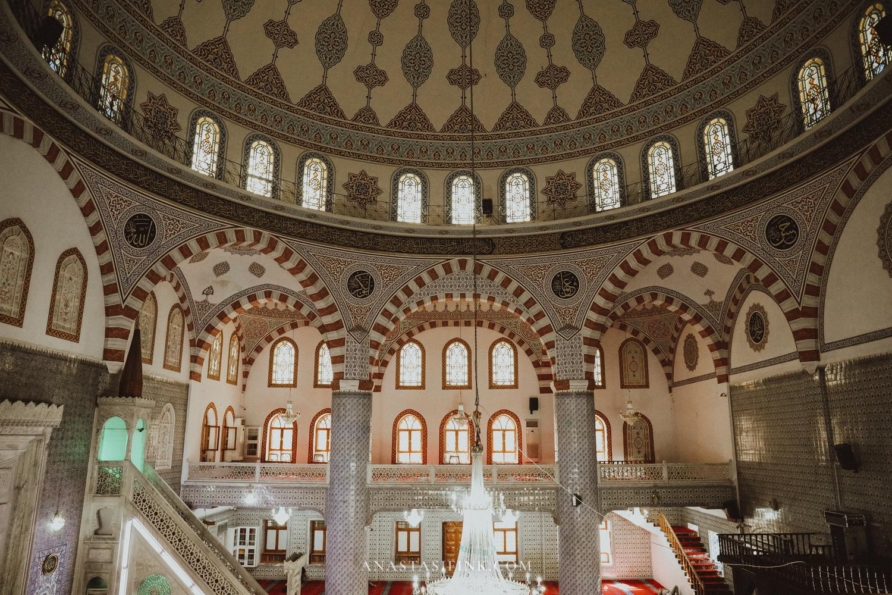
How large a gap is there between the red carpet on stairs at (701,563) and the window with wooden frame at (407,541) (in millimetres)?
6590

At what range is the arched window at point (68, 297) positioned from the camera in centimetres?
825

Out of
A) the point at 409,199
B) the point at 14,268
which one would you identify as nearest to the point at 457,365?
the point at 409,199

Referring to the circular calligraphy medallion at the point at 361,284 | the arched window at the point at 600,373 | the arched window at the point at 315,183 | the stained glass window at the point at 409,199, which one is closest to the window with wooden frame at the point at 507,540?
the arched window at the point at 600,373

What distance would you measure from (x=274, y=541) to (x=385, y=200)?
384 inches

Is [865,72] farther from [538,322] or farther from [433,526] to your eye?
[433,526]

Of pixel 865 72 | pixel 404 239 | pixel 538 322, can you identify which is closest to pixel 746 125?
pixel 865 72

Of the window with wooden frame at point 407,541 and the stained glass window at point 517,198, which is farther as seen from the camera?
the window with wooden frame at point 407,541

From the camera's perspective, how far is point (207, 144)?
11.2m

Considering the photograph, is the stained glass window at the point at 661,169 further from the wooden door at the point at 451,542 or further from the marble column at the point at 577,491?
the wooden door at the point at 451,542

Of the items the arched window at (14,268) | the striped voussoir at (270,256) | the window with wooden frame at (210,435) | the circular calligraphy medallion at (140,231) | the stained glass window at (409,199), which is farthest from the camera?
the window with wooden frame at (210,435)

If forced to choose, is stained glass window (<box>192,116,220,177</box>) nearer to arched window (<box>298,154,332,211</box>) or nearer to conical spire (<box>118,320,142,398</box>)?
arched window (<box>298,154,332,211</box>)

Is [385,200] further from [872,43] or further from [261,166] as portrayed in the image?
[872,43]

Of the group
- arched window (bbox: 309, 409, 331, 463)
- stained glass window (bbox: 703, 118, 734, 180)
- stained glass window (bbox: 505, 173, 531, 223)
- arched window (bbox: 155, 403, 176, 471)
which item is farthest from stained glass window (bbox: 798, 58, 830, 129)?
arched window (bbox: 309, 409, 331, 463)

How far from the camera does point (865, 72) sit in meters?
8.47
